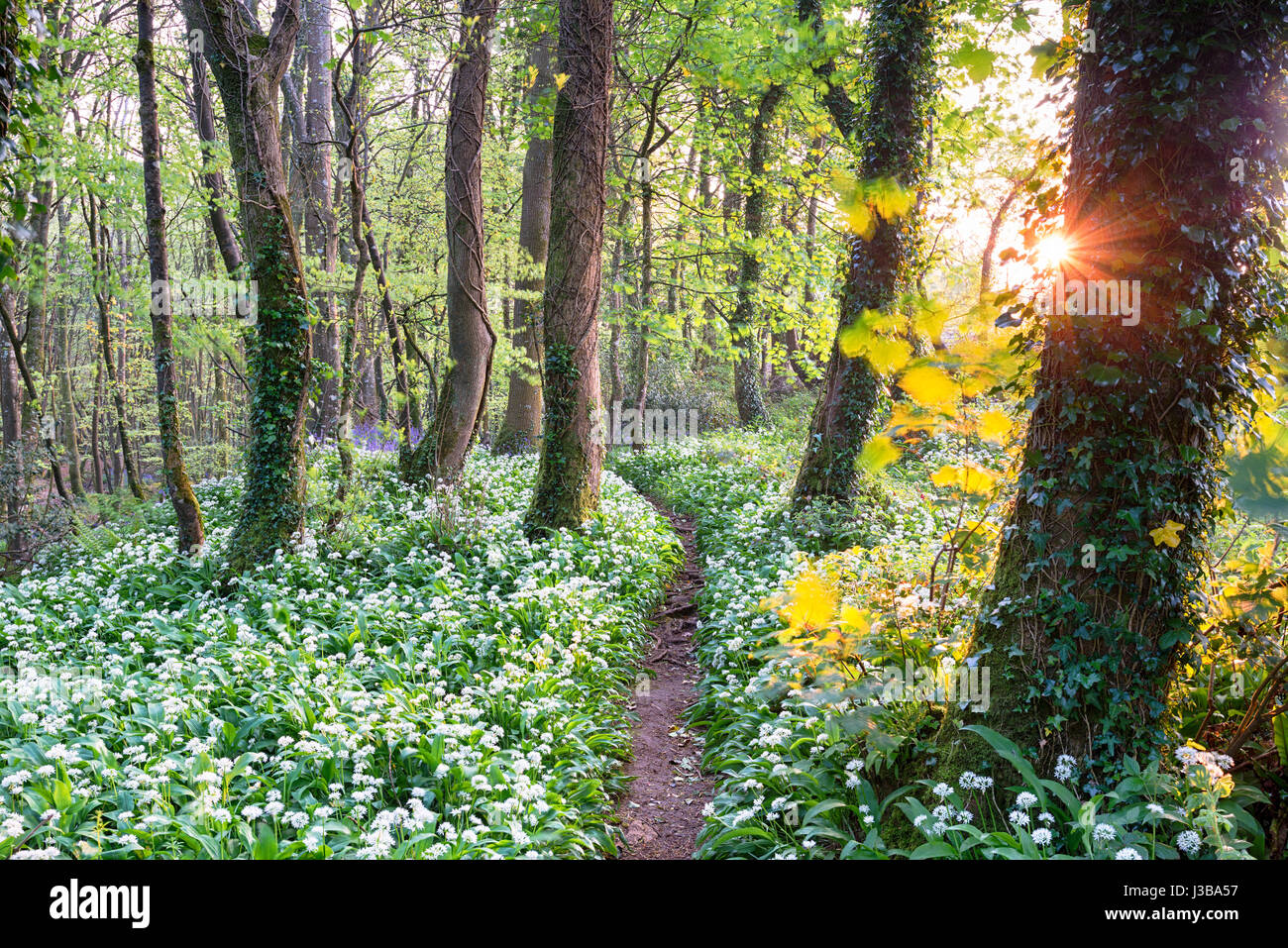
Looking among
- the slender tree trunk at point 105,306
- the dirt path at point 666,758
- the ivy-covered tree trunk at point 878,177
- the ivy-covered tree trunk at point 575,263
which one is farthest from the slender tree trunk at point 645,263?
the slender tree trunk at point 105,306

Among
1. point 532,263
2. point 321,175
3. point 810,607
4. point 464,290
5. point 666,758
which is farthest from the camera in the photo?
point 321,175

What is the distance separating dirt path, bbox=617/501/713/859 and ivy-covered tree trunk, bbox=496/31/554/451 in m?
7.00

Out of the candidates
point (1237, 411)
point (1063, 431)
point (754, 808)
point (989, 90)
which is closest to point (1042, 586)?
point (1063, 431)

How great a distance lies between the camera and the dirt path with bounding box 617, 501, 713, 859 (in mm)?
3812

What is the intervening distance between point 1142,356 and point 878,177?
5.17 m

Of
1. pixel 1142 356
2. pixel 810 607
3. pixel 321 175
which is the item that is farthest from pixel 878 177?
pixel 321 175

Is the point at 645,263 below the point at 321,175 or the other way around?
below

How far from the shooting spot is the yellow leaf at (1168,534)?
2.66 m

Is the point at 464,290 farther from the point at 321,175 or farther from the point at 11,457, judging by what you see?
the point at 11,457

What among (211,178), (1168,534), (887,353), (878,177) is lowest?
(1168,534)

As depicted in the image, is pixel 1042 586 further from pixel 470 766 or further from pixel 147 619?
pixel 147 619

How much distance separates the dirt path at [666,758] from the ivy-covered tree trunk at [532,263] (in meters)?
7.00

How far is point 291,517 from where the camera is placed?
7.41 metres

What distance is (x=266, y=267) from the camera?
23.4 feet
